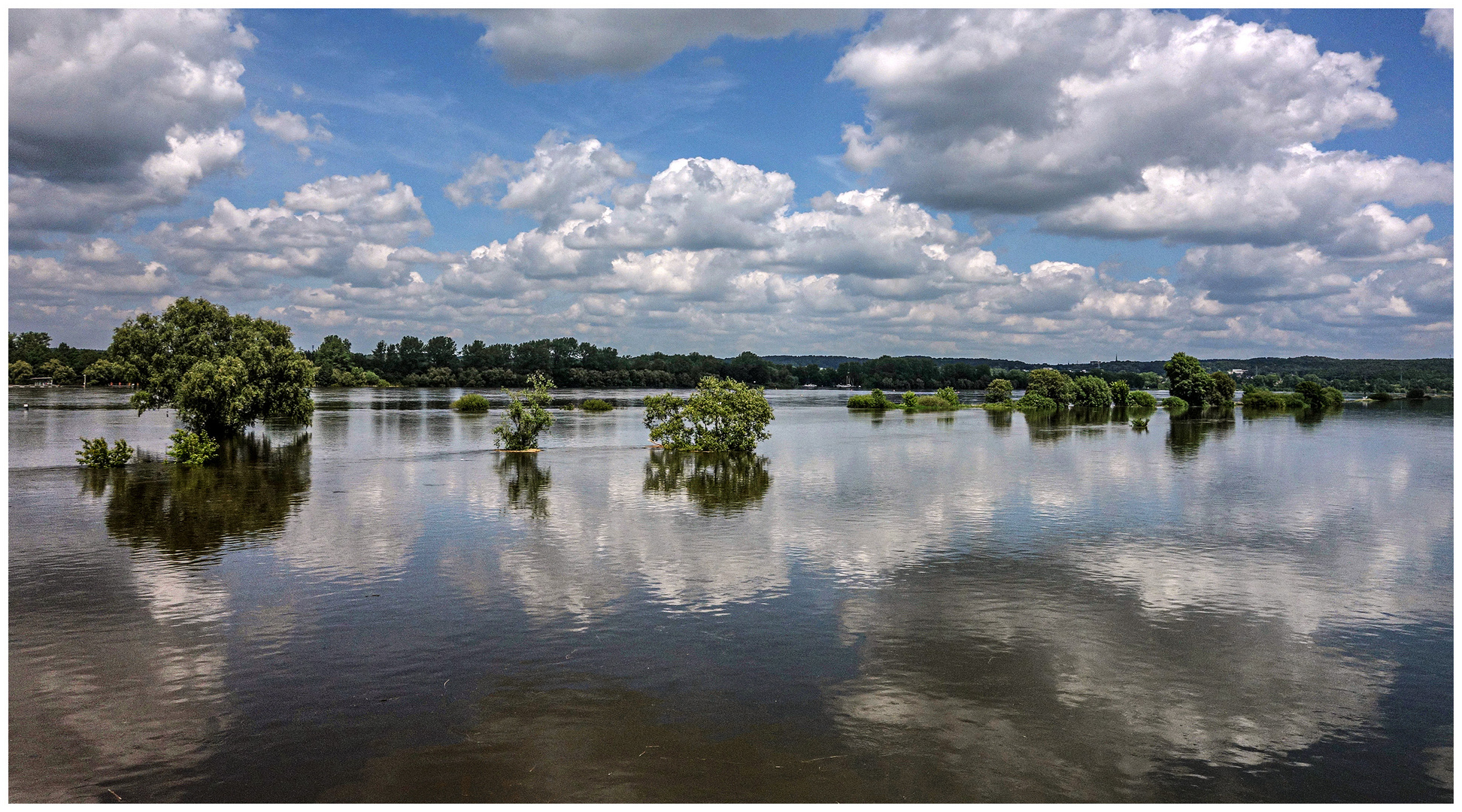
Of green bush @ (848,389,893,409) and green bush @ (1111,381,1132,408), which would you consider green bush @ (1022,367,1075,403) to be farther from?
green bush @ (848,389,893,409)

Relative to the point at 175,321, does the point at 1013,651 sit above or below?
below

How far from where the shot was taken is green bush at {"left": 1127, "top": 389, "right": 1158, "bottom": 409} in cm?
13812

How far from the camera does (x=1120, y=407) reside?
447ft

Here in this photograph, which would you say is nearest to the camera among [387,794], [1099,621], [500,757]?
[387,794]

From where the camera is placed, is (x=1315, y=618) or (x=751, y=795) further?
(x=1315, y=618)

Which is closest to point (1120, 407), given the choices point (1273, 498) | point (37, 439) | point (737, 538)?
point (1273, 498)

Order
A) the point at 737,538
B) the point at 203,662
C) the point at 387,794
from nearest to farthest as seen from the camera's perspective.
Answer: the point at 387,794 → the point at 203,662 → the point at 737,538

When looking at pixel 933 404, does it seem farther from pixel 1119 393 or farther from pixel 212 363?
pixel 212 363

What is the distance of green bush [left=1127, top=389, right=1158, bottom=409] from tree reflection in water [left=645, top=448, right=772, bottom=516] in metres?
105

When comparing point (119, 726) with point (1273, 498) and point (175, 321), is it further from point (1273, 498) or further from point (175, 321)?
point (175, 321)

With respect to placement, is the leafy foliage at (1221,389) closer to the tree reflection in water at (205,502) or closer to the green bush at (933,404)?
the green bush at (933,404)

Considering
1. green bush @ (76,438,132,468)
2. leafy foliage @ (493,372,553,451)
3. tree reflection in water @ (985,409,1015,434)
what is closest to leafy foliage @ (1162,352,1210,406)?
tree reflection in water @ (985,409,1015,434)

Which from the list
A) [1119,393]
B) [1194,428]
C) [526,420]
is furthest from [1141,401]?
[526,420]

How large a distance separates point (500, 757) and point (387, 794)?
167 cm
